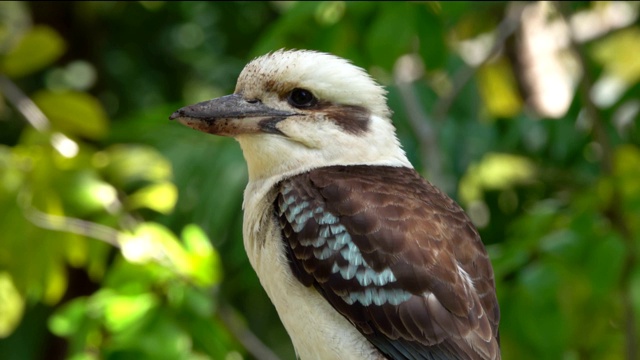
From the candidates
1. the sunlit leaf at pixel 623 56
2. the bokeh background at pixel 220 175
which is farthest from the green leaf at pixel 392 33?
the sunlit leaf at pixel 623 56

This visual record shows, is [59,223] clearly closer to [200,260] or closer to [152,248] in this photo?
[152,248]

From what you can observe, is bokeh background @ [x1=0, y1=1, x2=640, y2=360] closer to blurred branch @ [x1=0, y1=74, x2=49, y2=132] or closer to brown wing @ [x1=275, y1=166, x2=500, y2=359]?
blurred branch @ [x1=0, y1=74, x2=49, y2=132]

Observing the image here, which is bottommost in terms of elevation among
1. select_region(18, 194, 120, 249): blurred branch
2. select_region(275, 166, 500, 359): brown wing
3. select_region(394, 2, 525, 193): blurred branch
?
select_region(18, 194, 120, 249): blurred branch

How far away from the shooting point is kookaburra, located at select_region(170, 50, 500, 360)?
8.91 feet

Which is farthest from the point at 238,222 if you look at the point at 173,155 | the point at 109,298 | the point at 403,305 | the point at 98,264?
the point at 403,305

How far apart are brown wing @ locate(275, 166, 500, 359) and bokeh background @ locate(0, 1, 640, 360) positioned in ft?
2.70

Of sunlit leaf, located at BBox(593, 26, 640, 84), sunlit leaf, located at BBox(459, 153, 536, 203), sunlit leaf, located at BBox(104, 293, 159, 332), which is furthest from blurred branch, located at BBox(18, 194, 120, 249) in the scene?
sunlit leaf, located at BBox(593, 26, 640, 84)

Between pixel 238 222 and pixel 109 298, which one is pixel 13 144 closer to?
pixel 238 222

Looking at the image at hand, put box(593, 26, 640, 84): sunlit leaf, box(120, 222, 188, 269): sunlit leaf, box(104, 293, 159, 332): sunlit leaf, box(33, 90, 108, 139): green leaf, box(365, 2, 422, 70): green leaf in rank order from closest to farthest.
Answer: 1. box(104, 293, 159, 332): sunlit leaf
2. box(120, 222, 188, 269): sunlit leaf
3. box(365, 2, 422, 70): green leaf
4. box(33, 90, 108, 139): green leaf
5. box(593, 26, 640, 84): sunlit leaf

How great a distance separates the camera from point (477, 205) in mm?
5316

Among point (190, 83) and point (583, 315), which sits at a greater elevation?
point (583, 315)

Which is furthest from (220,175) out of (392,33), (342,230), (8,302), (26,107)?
(342,230)

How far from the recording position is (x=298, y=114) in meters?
2.94

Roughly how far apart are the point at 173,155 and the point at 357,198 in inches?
86.0
